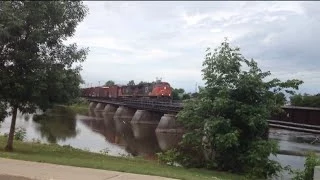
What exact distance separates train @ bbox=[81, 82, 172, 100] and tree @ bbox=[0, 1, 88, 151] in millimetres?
73340

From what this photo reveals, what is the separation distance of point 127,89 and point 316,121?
8324 cm

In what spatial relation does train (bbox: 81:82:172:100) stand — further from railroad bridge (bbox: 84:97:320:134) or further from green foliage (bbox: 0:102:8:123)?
green foliage (bbox: 0:102:8:123)

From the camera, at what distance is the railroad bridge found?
28.8m

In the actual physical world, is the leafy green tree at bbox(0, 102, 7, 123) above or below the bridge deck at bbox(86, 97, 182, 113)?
below

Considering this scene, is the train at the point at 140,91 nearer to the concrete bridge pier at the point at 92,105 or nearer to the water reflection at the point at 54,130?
the concrete bridge pier at the point at 92,105

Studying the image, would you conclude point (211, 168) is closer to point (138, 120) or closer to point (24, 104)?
point (24, 104)

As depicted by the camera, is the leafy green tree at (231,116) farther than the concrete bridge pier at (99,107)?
No

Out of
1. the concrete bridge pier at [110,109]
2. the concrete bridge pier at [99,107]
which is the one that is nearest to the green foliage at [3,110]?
the concrete bridge pier at [110,109]

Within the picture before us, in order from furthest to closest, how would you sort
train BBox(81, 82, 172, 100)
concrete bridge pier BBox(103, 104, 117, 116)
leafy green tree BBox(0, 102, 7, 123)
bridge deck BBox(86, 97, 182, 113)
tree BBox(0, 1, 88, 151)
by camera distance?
concrete bridge pier BBox(103, 104, 117, 116), train BBox(81, 82, 172, 100), bridge deck BBox(86, 97, 182, 113), leafy green tree BBox(0, 102, 7, 123), tree BBox(0, 1, 88, 151)

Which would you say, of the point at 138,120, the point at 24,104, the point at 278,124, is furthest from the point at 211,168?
the point at 138,120

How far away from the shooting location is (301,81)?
18.4m

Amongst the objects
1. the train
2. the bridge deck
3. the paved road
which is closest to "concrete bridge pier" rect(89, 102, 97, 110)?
the train

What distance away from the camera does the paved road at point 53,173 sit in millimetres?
10258

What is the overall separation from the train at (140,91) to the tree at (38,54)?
73.3 meters
